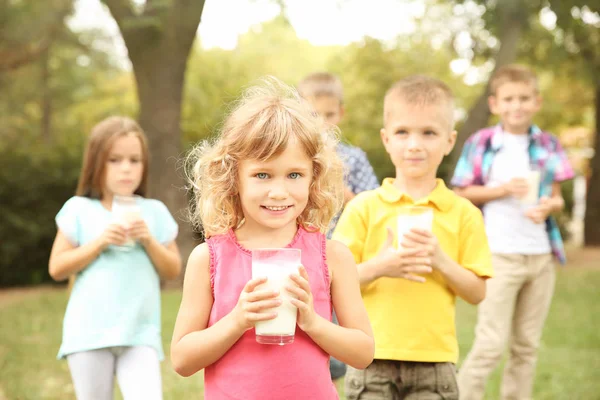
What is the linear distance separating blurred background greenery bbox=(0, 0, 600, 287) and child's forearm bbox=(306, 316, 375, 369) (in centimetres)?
124

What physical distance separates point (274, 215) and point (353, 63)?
23.7 metres

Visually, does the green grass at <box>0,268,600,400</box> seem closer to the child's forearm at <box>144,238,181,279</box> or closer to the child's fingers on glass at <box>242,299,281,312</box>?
the child's forearm at <box>144,238,181,279</box>

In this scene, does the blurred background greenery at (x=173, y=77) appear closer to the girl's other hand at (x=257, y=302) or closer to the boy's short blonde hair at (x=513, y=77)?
the girl's other hand at (x=257, y=302)

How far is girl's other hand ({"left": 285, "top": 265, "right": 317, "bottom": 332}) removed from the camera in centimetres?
235

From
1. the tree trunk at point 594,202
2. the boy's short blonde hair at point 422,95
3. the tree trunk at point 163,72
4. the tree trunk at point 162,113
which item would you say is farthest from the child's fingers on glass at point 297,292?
the tree trunk at point 594,202

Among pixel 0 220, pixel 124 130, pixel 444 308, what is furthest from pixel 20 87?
pixel 444 308

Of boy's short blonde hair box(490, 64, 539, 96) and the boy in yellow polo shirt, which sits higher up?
boy's short blonde hair box(490, 64, 539, 96)

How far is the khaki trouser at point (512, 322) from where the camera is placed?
16.0 ft

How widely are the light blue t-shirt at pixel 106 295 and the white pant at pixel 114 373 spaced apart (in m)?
0.06

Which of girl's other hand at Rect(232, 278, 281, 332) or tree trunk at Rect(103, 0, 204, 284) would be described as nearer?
girl's other hand at Rect(232, 278, 281, 332)

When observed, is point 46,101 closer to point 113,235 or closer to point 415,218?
point 113,235

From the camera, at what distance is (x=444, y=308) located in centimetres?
359

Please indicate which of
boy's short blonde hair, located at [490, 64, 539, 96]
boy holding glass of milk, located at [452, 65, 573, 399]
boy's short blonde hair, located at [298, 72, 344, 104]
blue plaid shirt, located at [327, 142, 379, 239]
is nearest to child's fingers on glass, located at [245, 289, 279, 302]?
blue plaid shirt, located at [327, 142, 379, 239]

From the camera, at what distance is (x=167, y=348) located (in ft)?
27.0
